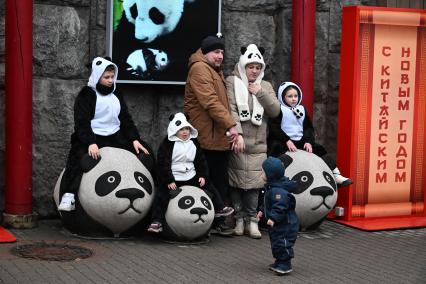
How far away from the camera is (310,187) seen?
30.9 feet

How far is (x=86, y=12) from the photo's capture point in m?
9.99

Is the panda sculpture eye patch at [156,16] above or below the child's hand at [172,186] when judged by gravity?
above

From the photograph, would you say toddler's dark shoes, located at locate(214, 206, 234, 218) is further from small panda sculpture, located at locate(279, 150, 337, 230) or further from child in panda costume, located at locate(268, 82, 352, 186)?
child in panda costume, located at locate(268, 82, 352, 186)

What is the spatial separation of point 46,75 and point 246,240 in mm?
2766

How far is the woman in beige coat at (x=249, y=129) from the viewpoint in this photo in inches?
368

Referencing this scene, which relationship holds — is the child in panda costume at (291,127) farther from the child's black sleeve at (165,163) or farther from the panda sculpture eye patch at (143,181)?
the panda sculpture eye patch at (143,181)

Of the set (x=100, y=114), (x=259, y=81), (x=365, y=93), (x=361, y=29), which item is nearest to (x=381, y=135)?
(x=365, y=93)

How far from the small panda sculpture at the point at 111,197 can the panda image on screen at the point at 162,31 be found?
5.04 ft

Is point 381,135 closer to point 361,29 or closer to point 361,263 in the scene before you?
point 361,29

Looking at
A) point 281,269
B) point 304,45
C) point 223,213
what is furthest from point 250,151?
point 281,269

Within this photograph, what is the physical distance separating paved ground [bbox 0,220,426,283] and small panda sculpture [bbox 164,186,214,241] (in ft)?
0.51

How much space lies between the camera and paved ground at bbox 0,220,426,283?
7414mm

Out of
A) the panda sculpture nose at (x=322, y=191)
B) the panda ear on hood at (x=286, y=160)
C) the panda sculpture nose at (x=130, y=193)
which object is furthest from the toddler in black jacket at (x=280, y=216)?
the panda ear on hood at (x=286, y=160)

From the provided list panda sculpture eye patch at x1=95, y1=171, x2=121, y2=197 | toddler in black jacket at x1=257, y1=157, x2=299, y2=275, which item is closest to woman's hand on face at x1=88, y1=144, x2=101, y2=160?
panda sculpture eye patch at x1=95, y1=171, x2=121, y2=197
